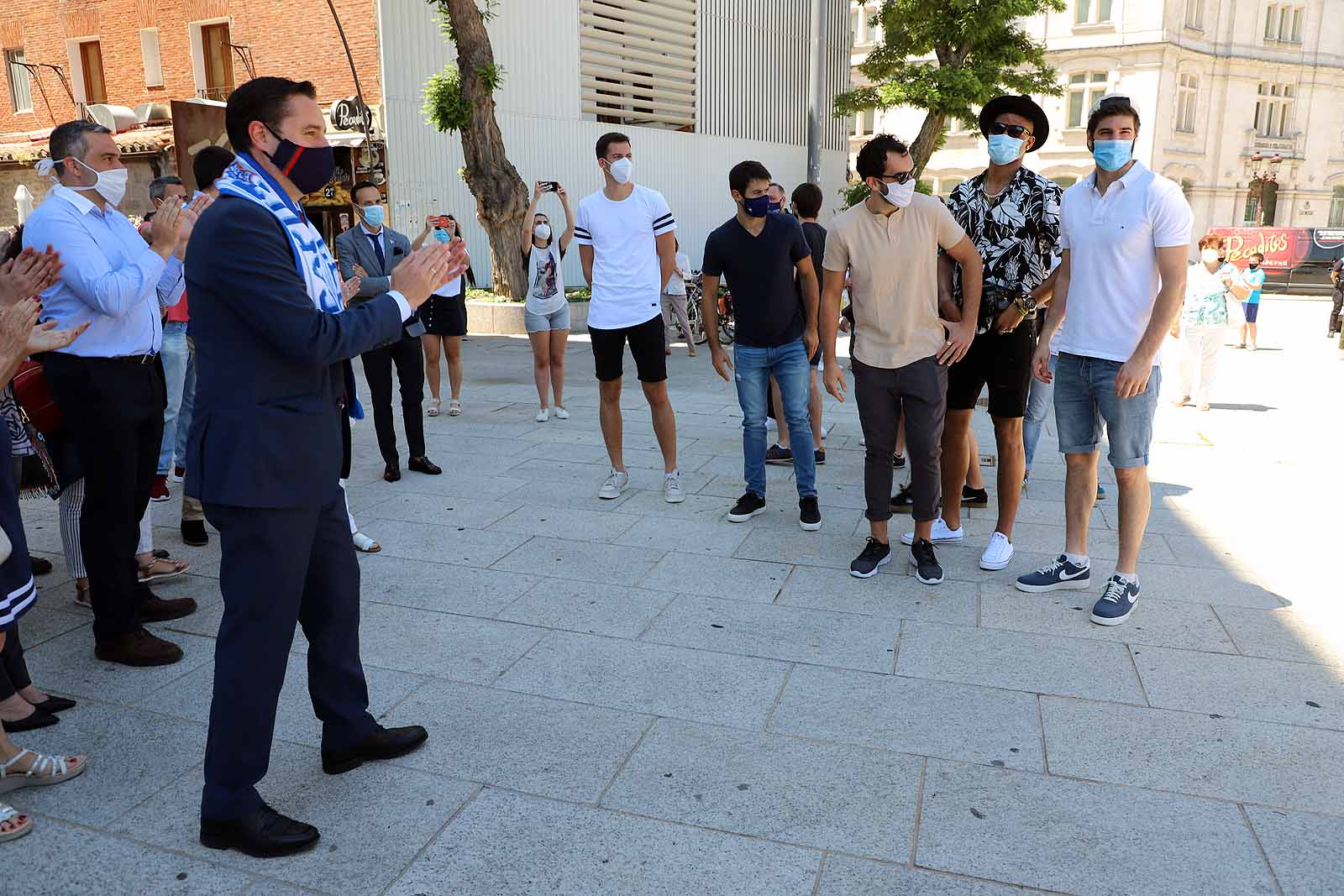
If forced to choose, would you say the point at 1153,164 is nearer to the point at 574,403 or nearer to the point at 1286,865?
the point at 574,403

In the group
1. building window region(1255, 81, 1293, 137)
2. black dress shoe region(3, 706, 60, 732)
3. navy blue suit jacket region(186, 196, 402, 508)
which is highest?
building window region(1255, 81, 1293, 137)

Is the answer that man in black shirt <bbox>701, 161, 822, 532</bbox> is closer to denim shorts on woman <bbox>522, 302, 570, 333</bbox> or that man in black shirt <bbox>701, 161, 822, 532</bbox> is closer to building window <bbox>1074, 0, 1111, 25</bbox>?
denim shorts on woman <bbox>522, 302, 570, 333</bbox>

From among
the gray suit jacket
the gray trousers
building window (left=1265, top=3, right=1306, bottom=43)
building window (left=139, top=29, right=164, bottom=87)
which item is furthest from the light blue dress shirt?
building window (left=1265, top=3, right=1306, bottom=43)

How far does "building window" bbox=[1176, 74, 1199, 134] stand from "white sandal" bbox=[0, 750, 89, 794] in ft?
158

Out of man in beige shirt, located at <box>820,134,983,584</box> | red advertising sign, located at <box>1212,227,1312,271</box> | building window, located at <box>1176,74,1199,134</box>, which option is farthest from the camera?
building window, located at <box>1176,74,1199,134</box>

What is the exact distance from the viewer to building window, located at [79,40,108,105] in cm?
2028

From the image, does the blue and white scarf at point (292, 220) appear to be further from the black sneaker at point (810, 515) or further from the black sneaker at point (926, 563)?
the black sneaker at point (810, 515)

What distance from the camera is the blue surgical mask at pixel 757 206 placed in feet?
16.9

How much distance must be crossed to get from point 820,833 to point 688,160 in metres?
20.9

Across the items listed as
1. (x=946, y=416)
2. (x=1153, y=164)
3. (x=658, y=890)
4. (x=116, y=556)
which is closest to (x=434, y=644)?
(x=116, y=556)

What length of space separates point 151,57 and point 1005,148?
796 inches

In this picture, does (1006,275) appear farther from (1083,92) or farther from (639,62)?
(1083,92)

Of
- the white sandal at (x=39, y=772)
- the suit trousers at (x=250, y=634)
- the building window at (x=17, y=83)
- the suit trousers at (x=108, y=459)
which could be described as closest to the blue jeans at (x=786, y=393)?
the suit trousers at (x=108, y=459)

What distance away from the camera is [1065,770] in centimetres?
289
